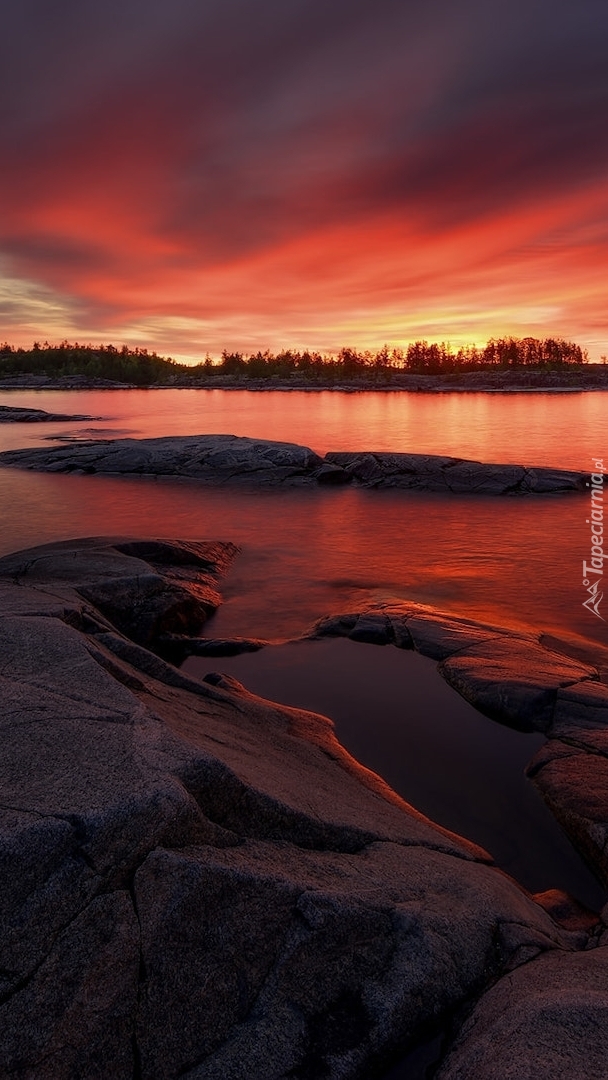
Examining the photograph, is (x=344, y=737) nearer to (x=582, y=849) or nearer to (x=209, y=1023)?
(x=582, y=849)

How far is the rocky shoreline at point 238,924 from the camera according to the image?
7.52 feet

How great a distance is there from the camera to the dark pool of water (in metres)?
4.35

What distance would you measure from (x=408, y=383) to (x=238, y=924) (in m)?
112

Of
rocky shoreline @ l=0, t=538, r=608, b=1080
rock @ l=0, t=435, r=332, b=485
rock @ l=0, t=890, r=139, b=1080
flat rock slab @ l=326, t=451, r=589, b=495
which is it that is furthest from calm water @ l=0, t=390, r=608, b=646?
rock @ l=0, t=890, r=139, b=1080

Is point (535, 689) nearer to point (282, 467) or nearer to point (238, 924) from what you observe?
point (238, 924)

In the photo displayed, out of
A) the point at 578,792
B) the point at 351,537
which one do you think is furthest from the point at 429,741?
the point at 351,537

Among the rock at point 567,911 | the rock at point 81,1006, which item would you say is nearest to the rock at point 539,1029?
the rock at point 567,911

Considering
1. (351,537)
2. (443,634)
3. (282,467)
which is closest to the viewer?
(443,634)

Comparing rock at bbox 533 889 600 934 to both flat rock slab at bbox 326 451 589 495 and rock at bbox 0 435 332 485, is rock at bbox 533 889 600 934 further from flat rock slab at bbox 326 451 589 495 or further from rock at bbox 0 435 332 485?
rock at bbox 0 435 332 485

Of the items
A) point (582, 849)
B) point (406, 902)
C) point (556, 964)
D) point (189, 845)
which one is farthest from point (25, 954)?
point (582, 849)

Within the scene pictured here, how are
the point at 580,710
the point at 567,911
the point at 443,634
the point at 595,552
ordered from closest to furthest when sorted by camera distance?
the point at 567,911, the point at 580,710, the point at 443,634, the point at 595,552

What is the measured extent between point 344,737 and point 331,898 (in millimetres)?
2914

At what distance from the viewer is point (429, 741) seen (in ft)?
18.5

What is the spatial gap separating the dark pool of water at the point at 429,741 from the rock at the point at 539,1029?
1.39m
